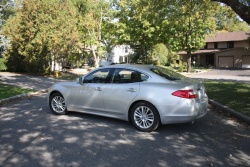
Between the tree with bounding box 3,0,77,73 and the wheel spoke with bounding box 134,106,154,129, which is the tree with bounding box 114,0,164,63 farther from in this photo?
the wheel spoke with bounding box 134,106,154,129

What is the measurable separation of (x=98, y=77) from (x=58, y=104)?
5.56 ft

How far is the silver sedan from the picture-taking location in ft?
19.1

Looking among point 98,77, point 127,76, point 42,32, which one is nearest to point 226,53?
point 42,32

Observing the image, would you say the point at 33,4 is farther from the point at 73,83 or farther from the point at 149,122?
A: the point at 149,122

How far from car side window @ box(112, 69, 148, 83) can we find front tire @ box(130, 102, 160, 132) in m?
0.63

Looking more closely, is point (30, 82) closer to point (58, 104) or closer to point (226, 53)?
point (58, 104)

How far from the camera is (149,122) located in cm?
615

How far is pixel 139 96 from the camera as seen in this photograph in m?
6.16

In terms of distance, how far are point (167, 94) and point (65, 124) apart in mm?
2852

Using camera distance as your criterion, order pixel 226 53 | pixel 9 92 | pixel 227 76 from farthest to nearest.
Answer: pixel 226 53
pixel 227 76
pixel 9 92

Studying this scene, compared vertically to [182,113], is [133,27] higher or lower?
higher

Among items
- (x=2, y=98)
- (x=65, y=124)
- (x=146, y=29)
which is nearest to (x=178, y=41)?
(x=146, y=29)

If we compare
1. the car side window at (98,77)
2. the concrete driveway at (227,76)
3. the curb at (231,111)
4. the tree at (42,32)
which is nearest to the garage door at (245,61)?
the concrete driveway at (227,76)

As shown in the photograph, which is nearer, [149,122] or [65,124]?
[149,122]
